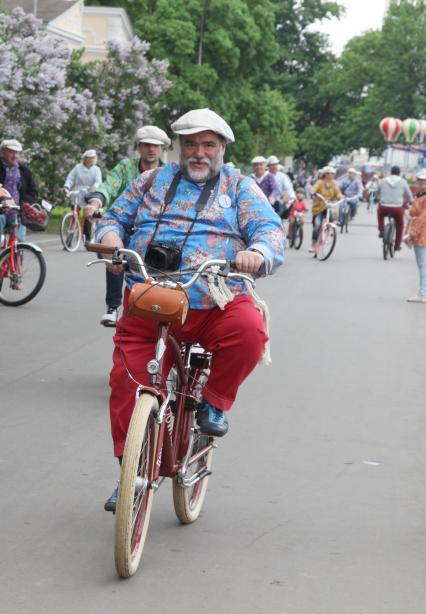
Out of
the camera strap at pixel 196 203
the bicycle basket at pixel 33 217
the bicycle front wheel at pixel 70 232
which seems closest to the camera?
the camera strap at pixel 196 203

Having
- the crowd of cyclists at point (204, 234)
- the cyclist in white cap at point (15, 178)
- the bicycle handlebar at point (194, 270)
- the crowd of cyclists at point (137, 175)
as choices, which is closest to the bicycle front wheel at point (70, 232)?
the crowd of cyclists at point (137, 175)

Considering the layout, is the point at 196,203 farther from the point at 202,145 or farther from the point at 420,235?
the point at 420,235

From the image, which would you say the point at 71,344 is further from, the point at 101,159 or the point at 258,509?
the point at 101,159

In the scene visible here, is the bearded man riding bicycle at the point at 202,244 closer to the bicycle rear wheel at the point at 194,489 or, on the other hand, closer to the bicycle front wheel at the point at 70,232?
the bicycle rear wheel at the point at 194,489

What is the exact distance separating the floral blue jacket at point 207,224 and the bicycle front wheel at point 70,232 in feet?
58.8

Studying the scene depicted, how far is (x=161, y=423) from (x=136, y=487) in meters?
0.32

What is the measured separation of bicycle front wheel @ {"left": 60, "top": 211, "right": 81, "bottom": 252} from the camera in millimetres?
23438

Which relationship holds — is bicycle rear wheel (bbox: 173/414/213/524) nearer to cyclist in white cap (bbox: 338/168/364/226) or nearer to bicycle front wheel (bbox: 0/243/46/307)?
bicycle front wheel (bbox: 0/243/46/307)

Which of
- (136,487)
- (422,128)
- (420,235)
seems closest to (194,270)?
(136,487)

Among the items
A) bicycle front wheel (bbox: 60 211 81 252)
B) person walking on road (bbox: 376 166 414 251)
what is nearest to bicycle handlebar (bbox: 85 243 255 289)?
bicycle front wheel (bbox: 60 211 81 252)

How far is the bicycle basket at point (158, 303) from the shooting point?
4926 mm

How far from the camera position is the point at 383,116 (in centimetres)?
9056

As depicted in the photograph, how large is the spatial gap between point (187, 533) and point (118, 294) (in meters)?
4.85

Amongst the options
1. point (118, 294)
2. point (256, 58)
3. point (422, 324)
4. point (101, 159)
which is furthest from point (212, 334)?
point (256, 58)
